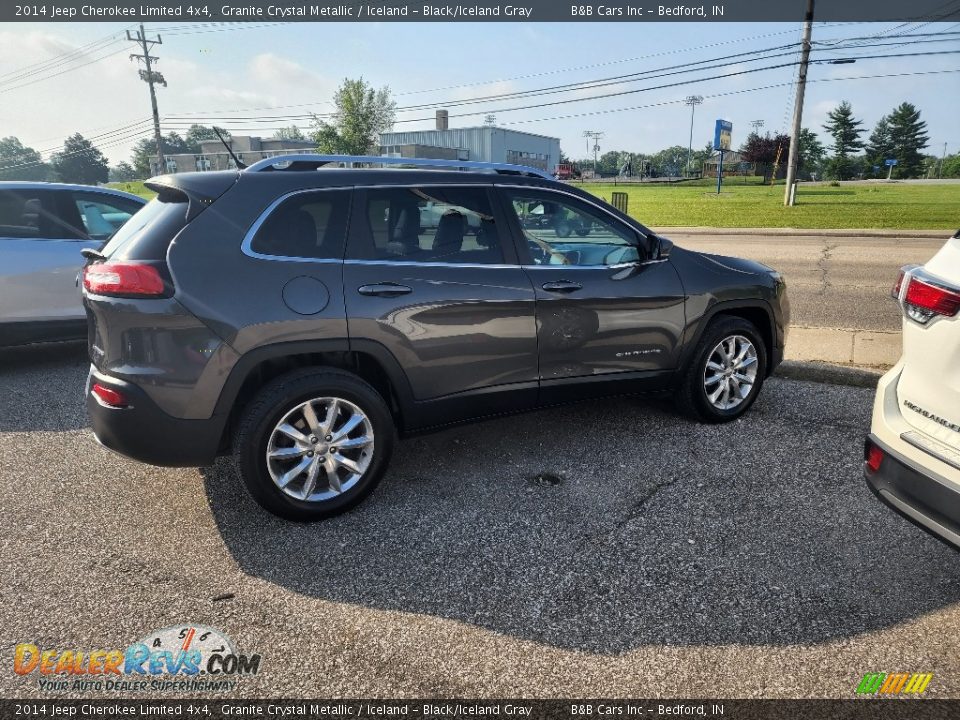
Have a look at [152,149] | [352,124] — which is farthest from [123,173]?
[352,124]

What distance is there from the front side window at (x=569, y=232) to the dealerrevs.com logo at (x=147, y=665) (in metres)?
2.54

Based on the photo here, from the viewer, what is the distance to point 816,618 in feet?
8.24

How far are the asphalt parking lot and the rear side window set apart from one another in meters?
1.38

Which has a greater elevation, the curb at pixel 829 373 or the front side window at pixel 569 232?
the front side window at pixel 569 232

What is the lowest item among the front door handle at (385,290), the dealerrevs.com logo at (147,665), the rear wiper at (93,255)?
the dealerrevs.com logo at (147,665)

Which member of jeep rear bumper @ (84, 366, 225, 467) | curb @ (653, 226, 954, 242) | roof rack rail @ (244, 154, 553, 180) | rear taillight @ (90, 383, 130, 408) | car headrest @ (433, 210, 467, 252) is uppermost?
Result: roof rack rail @ (244, 154, 553, 180)

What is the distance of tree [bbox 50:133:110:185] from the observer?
115750 millimetres

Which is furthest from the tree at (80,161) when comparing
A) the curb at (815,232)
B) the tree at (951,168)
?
the tree at (951,168)

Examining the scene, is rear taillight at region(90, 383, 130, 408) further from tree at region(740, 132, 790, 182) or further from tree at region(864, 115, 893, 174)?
tree at region(864, 115, 893, 174)

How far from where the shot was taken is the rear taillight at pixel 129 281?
2941mm

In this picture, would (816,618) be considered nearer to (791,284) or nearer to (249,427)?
(249,427)

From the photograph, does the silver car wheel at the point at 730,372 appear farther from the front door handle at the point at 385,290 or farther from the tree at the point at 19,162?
the tree at the point at 19,162

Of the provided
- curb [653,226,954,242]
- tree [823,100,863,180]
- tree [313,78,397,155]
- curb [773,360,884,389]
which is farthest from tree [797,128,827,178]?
curb [773,360,884,389]

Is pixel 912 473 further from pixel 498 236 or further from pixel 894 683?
pixel 498 236
